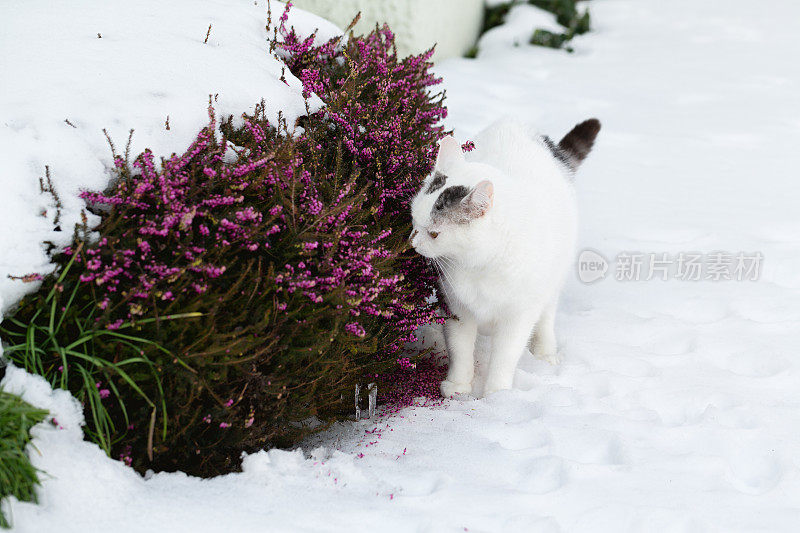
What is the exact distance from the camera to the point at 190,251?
203 cm

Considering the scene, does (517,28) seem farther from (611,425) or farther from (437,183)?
(611,425)

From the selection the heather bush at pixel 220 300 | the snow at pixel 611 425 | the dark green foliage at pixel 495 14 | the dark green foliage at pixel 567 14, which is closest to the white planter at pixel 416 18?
the dark green foliage at pixel 495 14

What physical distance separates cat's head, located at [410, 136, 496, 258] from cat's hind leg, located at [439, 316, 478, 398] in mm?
502

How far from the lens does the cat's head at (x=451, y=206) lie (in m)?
2.51

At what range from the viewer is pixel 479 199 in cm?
248

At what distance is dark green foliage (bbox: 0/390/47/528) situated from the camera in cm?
171

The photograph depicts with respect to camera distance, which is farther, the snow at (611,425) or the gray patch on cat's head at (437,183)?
the gray patch on cat's head at (437,183)

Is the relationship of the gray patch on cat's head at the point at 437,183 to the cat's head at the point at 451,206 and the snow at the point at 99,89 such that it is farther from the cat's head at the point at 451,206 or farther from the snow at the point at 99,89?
the snow at the point at 99,89

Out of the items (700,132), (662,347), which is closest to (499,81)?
(700,132)

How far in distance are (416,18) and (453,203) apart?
12.6 feet

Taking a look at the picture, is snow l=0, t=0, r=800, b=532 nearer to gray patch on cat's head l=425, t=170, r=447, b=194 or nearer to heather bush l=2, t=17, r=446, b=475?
heather bush l=2, t=17, r=446, b=475

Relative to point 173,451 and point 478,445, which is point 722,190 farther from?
point 173,451

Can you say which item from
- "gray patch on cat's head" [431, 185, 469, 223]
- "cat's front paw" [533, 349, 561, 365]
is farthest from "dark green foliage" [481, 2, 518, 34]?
"gray patch on cat's head" [431, 185, 469, 223]

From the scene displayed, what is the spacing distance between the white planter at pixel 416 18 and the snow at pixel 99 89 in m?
2.17
